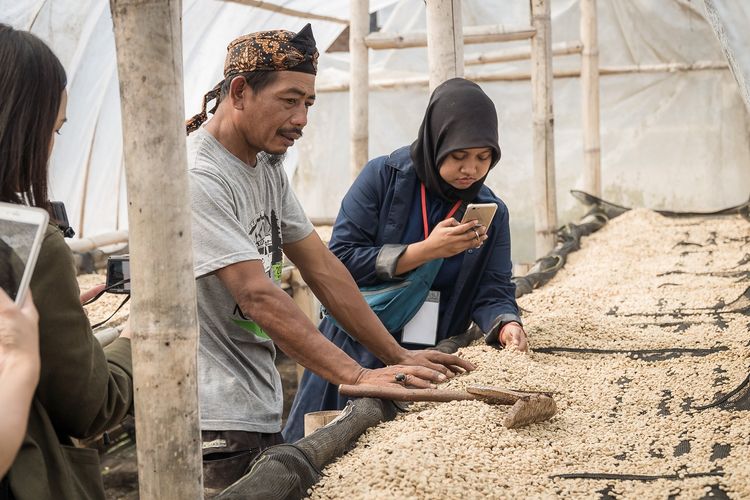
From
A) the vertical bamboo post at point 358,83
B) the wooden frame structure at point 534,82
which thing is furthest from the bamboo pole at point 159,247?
→ the vertical bamboo post at point 358,83

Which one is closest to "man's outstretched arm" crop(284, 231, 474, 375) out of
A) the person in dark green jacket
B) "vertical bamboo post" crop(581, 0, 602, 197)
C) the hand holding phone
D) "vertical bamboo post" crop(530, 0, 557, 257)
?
the hand holding phone

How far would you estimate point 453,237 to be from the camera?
9.87 feet

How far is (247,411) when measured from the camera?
236cm

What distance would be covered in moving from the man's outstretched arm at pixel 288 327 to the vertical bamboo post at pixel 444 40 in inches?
77.0

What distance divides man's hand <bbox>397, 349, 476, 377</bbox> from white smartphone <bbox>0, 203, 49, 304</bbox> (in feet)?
5.39

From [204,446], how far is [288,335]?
0.35m

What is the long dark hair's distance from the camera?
1421 mm

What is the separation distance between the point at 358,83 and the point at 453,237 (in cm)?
423

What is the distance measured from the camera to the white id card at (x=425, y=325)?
128 inches

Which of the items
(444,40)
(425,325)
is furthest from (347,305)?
(444,40)

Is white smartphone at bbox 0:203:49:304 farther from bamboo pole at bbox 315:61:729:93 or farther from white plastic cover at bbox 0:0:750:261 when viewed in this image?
white plastic cover at bbox 0:0:750:261

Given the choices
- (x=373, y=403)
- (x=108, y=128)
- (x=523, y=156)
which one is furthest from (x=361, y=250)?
(x=523, y=156)

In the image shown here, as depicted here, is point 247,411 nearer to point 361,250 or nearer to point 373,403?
point 373,403

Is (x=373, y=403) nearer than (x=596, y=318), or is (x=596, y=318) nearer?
(x=373, y=403)
